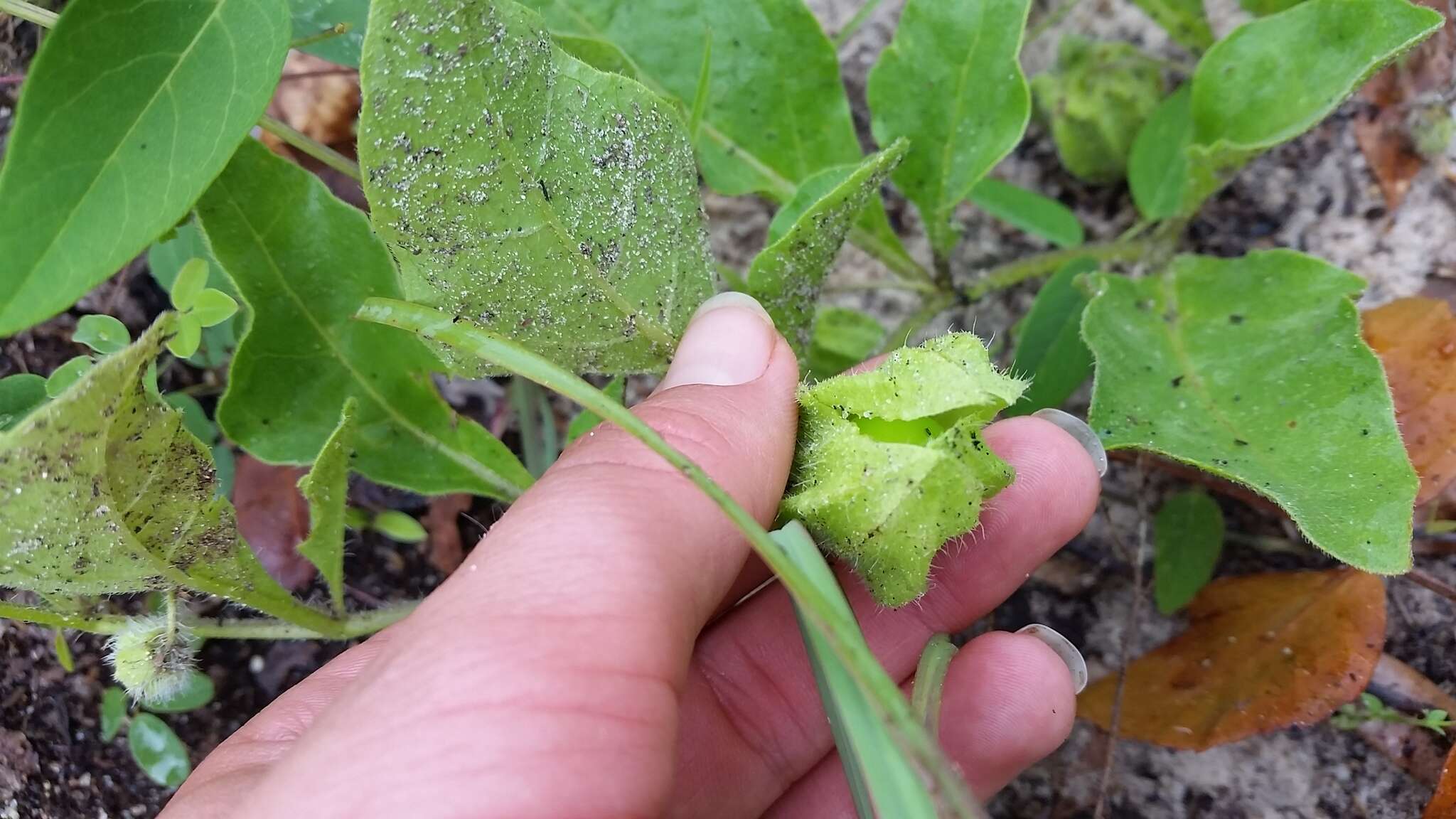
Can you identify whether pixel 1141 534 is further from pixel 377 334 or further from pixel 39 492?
pixel 39 492

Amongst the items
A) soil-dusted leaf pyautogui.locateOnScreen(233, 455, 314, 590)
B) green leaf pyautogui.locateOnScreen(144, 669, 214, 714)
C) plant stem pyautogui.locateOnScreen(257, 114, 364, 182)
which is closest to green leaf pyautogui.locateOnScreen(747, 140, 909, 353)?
plant stem pyautogui.locateOnScreen(257, 114, 364, 182)

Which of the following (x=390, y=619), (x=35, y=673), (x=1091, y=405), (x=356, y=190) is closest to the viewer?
(x=1091, y=405)

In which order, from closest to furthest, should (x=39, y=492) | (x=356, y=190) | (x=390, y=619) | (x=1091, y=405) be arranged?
(x=39, y=492), (x=1091, y=405), (x=390, y=619), (x=356, y=190)

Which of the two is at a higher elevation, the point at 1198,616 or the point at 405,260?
the point at 405,260

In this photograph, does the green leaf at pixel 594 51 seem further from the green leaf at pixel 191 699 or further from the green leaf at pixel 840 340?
the green leaf at pixel 191 699

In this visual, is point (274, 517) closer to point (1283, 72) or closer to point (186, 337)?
point (186, 337)

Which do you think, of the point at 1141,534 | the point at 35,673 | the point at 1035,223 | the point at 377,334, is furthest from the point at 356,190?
the point at 1141,534
